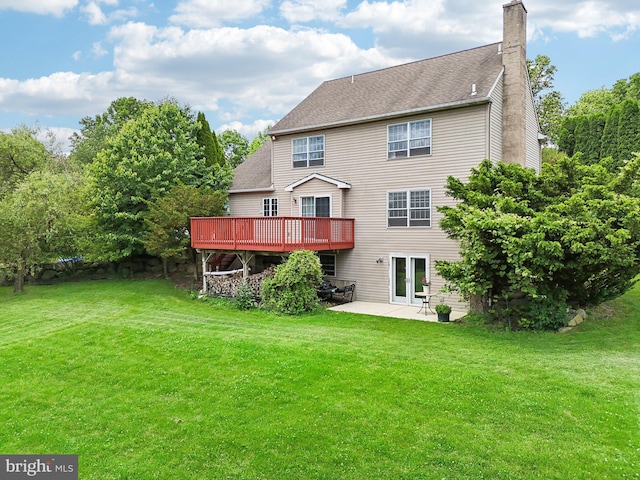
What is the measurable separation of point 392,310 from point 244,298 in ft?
16.2

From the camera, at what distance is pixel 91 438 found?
6387 millimetres

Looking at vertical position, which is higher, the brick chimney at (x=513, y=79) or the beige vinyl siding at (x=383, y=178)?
the brick chimney at (x=513, y=79)

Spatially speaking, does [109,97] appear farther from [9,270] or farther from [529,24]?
[529,24]

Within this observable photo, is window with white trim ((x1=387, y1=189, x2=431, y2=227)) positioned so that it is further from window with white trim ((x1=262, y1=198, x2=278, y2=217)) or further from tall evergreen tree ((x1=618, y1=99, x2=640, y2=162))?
tall evergreen tree ((x1=618, y1=99, x2=640, y2=162))

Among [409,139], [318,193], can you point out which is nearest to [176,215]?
[318,193]

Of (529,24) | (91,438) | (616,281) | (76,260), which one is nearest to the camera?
(91,438)

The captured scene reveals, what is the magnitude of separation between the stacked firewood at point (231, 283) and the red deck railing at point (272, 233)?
1.08m

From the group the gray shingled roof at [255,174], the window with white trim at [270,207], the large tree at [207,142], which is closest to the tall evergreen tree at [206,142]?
the large tree at [207,142]

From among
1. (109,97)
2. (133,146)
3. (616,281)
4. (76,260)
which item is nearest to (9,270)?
(76,260)

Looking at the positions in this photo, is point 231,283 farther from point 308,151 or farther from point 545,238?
point 545,238

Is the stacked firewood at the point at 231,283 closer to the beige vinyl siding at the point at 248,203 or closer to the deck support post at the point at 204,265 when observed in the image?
the deck support post at the point at 204,265

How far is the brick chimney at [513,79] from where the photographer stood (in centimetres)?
1488

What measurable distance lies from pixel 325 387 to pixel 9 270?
18.0 m

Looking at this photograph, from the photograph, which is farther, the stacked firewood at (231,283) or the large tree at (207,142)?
the large tree at (207,142)
